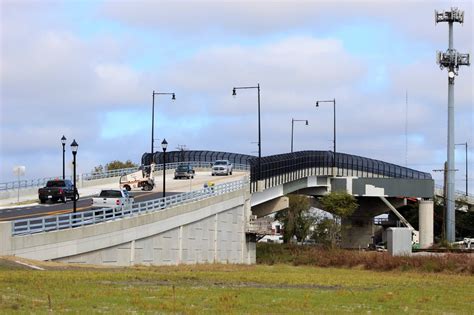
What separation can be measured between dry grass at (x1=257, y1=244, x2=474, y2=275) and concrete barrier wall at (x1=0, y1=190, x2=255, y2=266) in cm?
432

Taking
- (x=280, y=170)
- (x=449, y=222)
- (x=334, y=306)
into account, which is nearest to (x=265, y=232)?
(x=280, y=170)

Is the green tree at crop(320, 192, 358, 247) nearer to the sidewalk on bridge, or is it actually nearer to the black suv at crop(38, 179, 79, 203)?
the sidewalk on bridge

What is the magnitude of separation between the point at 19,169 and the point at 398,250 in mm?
27547

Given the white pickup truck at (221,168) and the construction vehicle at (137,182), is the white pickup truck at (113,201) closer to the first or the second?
the construction vehicle at (137,182)

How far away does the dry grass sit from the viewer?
5122 centimetres

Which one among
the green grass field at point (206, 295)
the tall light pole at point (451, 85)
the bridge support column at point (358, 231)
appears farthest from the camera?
the bridge support column at point (358, 231)

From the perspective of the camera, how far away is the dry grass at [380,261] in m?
51.2

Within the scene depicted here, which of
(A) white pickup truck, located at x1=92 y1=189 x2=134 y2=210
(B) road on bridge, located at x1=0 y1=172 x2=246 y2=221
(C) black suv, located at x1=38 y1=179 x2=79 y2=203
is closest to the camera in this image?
(A) white pickup truck, located at x1=92 y1=189 x2=134 y2=210

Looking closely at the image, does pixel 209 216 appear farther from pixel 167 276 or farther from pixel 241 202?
pixel 167 276

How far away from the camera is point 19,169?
62781mm

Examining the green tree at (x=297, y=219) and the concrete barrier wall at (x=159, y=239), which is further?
the green tree at (x=297, y=219)

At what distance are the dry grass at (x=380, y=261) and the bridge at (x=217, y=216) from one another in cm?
438

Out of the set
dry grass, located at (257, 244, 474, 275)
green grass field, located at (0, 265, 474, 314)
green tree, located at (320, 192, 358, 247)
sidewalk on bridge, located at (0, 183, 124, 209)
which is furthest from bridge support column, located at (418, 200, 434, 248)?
green grass field, located at (0, 265, 474, 314)

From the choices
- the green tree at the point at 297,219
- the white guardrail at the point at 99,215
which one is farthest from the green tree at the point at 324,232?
the white guardrail at the point at 99,215
